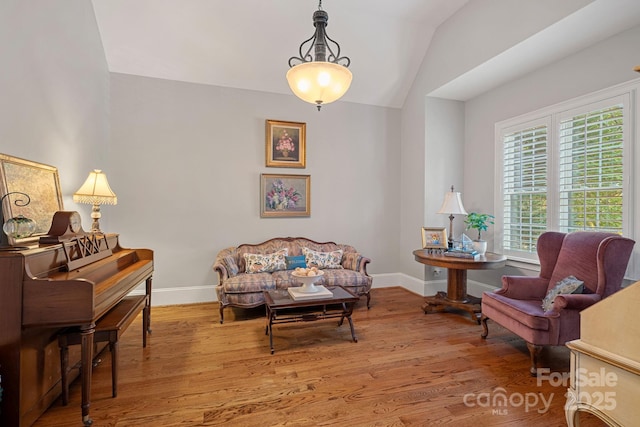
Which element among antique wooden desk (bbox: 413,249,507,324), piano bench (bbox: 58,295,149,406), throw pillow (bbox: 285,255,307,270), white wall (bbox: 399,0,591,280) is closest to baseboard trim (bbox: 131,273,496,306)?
white wall (bbox: 399,0,591,280)

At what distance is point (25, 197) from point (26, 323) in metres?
1.02

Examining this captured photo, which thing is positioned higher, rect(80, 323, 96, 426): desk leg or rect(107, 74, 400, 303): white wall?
rect(107, 74, 400, 303): white wall

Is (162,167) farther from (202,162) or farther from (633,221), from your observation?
(633,221)

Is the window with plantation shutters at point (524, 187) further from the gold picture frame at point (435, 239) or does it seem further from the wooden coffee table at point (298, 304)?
the wooden coffee table at point (298, 304)

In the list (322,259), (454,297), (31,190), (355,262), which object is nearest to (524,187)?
(454,297)

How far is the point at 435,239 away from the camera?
13.4 feet

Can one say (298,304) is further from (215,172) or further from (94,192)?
(215,172)

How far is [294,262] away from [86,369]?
263cm

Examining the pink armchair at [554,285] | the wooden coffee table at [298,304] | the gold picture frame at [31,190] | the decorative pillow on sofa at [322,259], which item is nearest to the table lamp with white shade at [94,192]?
the gold picture frame at [31,190]

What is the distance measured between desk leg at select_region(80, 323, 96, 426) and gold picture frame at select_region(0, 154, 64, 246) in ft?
2.52

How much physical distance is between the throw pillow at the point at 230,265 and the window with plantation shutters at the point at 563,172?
3587 millimetres

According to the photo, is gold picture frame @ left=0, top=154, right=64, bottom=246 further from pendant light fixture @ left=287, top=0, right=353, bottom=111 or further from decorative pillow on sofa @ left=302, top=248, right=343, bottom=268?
decorative pillow on sofa @ left=302, top=248, right=343, bottom=268

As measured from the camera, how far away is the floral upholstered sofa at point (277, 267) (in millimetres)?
3639

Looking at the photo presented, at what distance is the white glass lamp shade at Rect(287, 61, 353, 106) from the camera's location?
7.27 feet
